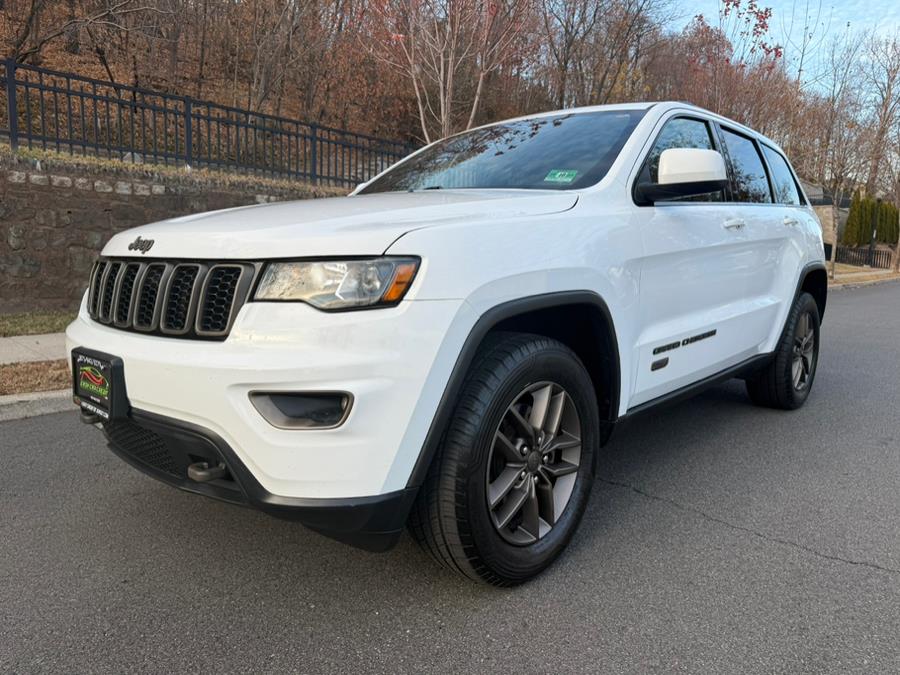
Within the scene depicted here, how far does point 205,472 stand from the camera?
2117 millimetres

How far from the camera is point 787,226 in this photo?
443 centimetres

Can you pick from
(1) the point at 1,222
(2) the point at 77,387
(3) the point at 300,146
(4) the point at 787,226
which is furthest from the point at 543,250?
(3) the point at 300,146

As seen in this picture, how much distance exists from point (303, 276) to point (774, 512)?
98.7 inches

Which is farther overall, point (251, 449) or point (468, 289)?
point (468, 289)

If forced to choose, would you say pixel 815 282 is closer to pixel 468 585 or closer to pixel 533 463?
pixel 533 463

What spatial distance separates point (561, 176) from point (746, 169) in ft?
6.19

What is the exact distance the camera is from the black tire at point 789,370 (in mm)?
4621

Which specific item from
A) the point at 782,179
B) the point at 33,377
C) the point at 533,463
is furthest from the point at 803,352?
the point at 33,377

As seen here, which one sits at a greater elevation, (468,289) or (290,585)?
(468,289)

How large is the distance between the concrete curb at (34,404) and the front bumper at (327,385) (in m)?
3.28

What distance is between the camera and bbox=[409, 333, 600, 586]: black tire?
220 cm

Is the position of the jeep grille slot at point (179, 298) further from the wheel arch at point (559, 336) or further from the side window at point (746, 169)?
the side window at point (746, 169)

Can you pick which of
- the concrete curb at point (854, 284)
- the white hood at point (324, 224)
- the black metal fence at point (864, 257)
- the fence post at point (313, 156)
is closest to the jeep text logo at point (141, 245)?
the white hood at point (324, 224)

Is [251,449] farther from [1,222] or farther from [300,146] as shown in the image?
[300,146]
